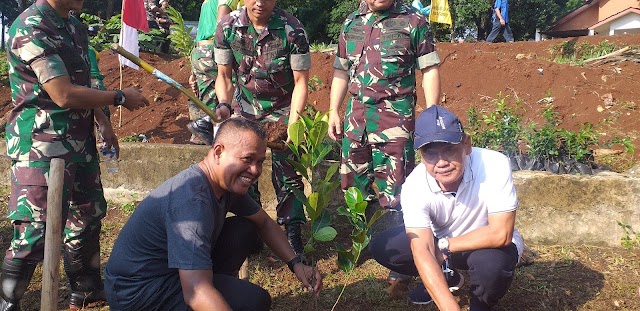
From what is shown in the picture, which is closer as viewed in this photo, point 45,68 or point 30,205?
point 45,68

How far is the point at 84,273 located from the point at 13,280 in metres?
0.42

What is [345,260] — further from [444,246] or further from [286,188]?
[286,188]

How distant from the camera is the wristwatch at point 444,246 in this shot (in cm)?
256

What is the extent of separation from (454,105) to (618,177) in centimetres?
386

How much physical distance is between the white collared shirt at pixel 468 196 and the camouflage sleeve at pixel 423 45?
2.49ft

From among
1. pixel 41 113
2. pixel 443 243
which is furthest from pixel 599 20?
pixel 41 113

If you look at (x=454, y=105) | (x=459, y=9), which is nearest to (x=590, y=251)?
(x=454, y=105)

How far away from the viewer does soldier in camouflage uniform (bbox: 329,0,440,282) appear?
320cm

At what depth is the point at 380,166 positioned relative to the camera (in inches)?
129

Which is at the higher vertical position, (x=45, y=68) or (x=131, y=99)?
(x=45, y=68)

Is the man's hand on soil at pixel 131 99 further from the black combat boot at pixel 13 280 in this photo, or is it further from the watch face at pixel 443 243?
the watch face at pixel 443 243

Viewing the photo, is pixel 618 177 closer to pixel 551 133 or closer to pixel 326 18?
pixel 551 133

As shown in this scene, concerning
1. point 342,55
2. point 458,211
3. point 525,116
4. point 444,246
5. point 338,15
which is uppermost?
point 338,15

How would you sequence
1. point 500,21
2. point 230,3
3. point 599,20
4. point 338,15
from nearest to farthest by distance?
point 230,3 → point 500,21 → point 338,15 → point 599,20
